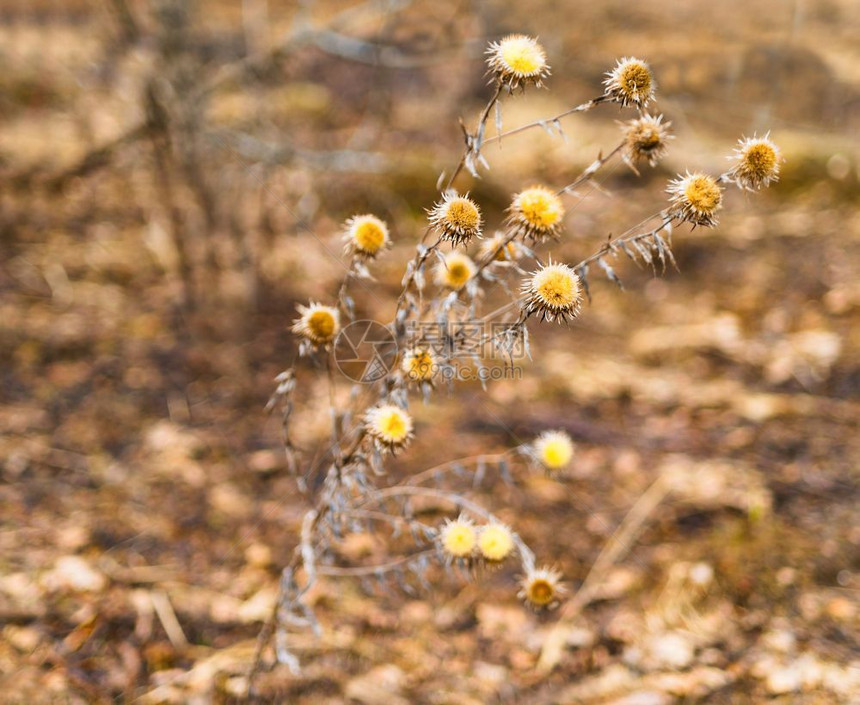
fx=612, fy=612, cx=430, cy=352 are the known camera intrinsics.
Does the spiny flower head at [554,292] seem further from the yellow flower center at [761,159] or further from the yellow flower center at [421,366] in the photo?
the yellow flower center at [761,159]

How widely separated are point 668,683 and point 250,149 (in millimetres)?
3240

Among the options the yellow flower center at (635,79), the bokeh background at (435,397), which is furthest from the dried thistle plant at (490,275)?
the bokeh background at (435,397)

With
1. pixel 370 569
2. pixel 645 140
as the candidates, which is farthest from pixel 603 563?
pixel 645 140

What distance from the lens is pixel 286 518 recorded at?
246 cm

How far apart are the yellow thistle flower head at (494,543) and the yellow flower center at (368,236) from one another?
2.32ft

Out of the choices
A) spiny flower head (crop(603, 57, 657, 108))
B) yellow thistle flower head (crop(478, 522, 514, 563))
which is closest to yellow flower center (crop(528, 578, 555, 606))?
yellow thistle flower head (crop(478, 522, 514, 563))

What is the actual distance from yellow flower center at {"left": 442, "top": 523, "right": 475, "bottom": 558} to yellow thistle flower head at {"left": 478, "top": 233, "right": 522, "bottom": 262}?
629 millimetres

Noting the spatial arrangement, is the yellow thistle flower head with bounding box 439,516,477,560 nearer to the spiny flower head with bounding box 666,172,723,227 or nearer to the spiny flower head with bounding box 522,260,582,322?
the spiny flower head with bounding box 522,260,582,322

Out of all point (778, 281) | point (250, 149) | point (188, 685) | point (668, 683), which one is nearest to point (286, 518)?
point (188, 685)

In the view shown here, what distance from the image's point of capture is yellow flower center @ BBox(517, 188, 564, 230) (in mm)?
1329

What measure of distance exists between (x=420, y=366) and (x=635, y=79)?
731 mm

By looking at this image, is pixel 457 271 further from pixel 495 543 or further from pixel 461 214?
pixel 495 543

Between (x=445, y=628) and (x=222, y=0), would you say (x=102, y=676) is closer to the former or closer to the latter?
(x=445, y=628)

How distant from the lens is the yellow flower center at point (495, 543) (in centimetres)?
139
